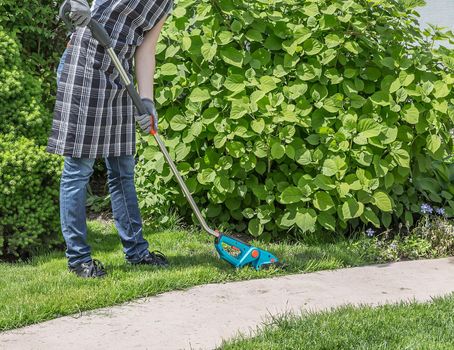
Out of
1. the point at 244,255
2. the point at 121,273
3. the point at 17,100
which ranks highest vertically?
the point at 17,100

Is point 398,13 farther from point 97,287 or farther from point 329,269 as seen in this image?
point 97,287

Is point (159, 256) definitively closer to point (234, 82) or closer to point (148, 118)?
point (148, 118)

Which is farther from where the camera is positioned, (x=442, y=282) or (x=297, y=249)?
(x=297, y=249)

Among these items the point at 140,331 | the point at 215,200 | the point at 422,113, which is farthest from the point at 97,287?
the point at 422,113

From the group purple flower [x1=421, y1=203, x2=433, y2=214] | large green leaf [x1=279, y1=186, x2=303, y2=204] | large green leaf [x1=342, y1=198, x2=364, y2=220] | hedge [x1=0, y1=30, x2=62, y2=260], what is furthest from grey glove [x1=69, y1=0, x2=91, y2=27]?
purple flower [x1=421, y1=203, x2=433, y2=214]

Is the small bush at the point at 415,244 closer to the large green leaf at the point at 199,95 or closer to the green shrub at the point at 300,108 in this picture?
the green shrub at the point at 300,108

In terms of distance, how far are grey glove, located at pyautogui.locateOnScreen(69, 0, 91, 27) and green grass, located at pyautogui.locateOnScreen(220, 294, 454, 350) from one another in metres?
1.67

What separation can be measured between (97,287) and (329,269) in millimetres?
1334

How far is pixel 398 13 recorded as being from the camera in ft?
15.2

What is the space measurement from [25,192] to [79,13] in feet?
4.16

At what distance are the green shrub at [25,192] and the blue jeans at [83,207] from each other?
44cm

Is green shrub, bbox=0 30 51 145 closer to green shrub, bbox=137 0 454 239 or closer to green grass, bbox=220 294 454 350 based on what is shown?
green shrub, bbox=137 0 454 239

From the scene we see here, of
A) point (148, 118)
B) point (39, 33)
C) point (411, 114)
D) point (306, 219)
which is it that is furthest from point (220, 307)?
point (39, 33)

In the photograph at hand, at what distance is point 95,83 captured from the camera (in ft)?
12.6
